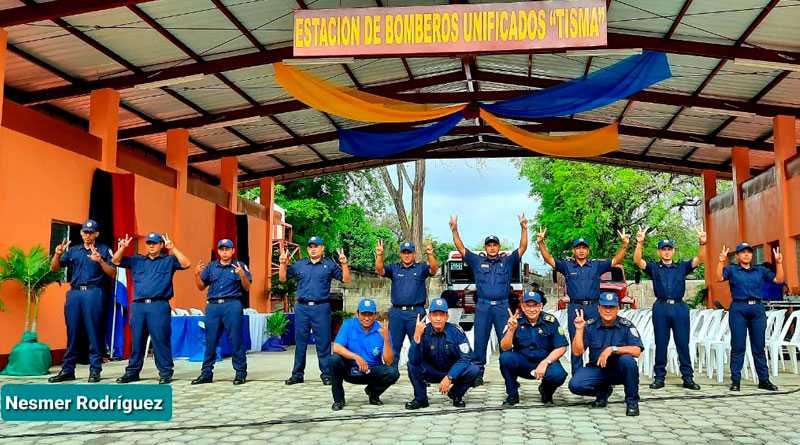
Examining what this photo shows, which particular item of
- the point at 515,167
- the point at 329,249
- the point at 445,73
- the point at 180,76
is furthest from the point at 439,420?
the point at 515,167

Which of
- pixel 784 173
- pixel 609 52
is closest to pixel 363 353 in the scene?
pixel 609 52

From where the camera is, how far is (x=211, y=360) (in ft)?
22.5

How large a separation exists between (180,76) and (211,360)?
15.5ft

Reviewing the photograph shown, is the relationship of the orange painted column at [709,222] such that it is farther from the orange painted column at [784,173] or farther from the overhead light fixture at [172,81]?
the overhead light fixture at [172,81]

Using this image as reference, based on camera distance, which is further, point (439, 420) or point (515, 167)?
point (515, 167)

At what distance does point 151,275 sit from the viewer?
664cm

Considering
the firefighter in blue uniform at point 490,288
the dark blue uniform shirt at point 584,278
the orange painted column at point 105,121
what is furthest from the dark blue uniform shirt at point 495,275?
the orange painted column at point 105,121

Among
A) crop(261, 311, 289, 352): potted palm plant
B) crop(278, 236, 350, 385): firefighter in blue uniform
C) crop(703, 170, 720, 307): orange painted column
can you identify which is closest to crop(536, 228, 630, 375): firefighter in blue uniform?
crop(278, 236, 350, 385): firefighter in blue uniform

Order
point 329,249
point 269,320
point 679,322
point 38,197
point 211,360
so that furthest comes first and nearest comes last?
point 329,249, point 269,320, point 38,197, point 211,360, point 679,322

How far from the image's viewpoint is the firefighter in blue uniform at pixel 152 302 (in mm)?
6598

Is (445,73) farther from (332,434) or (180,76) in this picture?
(332,434)

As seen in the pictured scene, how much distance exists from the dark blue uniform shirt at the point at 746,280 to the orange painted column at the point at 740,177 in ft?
29.6

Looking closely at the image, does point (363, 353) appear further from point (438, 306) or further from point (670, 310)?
point (670, 310)

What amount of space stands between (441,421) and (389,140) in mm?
6768
